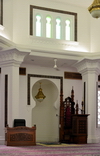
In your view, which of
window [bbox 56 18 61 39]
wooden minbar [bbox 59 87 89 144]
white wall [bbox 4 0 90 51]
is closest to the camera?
white wall [bbox 4 0 90 51]

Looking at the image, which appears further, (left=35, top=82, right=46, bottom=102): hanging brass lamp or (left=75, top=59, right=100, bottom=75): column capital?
(left=35, top=82, right=46, bottom=102): hanging brass lamp

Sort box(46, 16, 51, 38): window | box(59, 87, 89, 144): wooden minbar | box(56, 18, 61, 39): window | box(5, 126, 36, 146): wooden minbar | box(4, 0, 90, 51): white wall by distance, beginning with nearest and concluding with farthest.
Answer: box(5, 126, 36, 146): wooden minbar → box(4, 0, 90, 51): white wall → box(59, 87, 89, 144): wooden minbar → box(46, 16, 51, 38): window → box(56, 18, 61, 39): window

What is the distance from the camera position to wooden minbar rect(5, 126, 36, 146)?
9.34 meters

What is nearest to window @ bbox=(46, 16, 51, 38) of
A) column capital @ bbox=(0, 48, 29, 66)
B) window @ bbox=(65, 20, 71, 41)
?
window @ bbox=(65, 20, 71, 41)

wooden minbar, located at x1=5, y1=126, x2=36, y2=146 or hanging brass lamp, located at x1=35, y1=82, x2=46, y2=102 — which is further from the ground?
hanging brass lamp, located at x1=35, y1=82, x2=46, y2=102

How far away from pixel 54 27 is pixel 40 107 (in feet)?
12.0

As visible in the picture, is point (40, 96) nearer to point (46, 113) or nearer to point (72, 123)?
point (46, 113)

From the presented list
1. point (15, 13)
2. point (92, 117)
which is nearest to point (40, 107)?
point (92, 117)

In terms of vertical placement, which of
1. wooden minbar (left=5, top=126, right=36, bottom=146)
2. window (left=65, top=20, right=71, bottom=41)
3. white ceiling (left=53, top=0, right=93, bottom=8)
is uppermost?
white ceiling (left=53, top=0, right=93, bottom=8)

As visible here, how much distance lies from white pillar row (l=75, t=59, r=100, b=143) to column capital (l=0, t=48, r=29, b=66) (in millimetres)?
2384

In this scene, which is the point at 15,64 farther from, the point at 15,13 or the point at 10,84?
the point at 15,13

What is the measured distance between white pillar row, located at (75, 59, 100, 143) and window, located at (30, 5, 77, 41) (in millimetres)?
1101

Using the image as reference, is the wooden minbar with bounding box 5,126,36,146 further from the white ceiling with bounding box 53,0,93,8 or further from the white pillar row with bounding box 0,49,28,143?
the white ceiling with bounding box 53,0,93,8

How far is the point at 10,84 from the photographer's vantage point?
1048 cm
